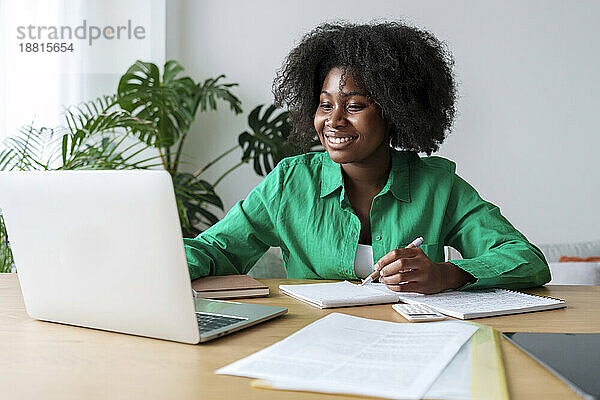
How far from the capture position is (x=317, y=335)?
34.4 inches

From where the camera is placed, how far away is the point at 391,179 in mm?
1632

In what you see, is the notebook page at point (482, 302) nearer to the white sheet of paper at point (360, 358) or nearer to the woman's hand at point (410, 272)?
the woman's hand at point (410, 272)

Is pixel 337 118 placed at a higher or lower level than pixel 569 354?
higher

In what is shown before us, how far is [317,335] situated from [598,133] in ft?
9.58

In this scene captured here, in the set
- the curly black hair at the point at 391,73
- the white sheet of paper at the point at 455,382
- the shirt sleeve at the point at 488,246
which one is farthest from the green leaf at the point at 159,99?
the white sheet of paper at the point at 455,382

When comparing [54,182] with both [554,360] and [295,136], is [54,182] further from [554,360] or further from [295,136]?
[295,136]

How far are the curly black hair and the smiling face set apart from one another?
0.9 inches

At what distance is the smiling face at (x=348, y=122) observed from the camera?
1.59m

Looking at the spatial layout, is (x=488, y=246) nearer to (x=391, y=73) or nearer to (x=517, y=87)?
(x=391, y=73)

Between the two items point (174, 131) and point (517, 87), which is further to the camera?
point (517, 87)

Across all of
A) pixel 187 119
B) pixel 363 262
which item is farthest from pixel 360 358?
pixel 187 119

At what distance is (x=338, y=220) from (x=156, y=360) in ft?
2.81

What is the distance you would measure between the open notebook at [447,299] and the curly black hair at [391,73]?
511 millimetres

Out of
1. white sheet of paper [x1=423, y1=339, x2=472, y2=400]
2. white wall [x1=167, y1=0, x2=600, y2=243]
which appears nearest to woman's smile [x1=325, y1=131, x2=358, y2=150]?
white sheet of paper [x1=423, y1=339, x2=472, y2=400]
